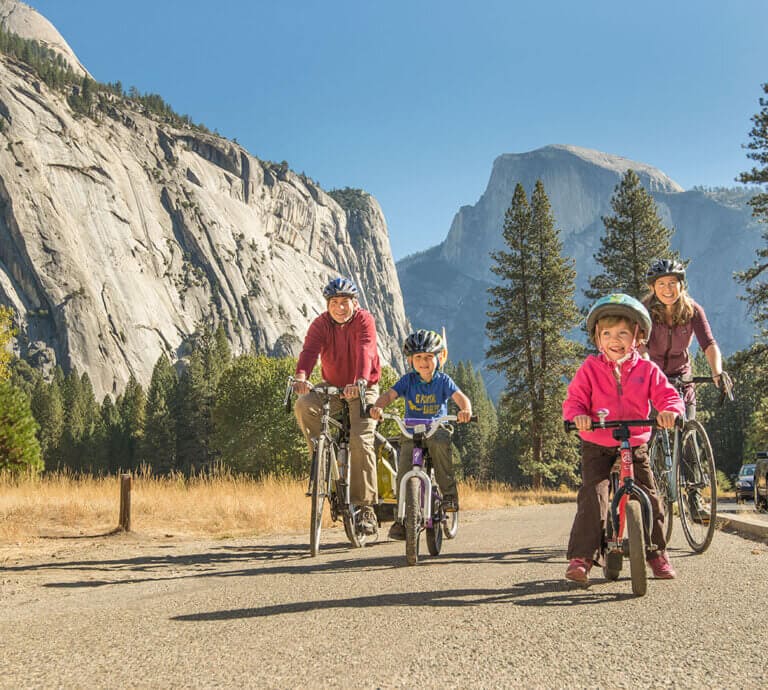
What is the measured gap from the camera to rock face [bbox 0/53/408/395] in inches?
3610

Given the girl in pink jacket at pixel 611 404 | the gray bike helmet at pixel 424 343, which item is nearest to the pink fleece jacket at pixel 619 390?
the girl in pink jacket at pixel 611 404

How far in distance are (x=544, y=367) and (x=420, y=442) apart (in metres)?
26.1

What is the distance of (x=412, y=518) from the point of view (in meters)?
4.97

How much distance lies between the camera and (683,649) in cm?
245

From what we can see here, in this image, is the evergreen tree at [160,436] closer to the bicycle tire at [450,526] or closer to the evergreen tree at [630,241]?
the evergreen tree at [630,241]

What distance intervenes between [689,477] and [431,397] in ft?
7.10

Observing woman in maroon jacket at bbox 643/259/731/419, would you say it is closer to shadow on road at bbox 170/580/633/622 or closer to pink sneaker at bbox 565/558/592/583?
pink sneaker at bbox 565/558/592/583

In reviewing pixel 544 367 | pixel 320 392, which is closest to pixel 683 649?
pixel 320 392

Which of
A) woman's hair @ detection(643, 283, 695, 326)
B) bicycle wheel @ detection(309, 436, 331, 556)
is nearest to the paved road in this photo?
bicycle wheel @ detection(309, 436, 331, 556)

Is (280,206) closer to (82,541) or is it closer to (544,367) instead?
(544,367)

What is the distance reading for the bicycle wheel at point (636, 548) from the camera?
3.40 metres

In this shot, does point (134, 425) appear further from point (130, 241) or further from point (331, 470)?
point (331, 470)

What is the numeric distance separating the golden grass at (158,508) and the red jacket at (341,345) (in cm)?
309

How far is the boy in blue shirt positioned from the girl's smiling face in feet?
5.35
